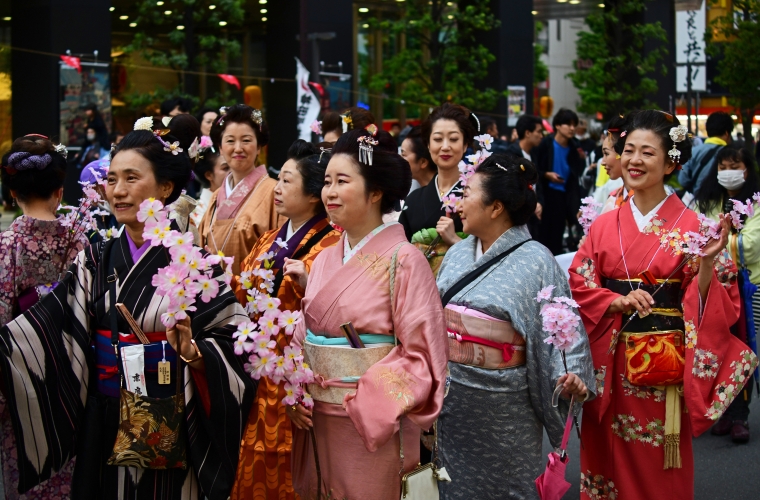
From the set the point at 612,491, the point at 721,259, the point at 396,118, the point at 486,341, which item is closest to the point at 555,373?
the point at 486,341

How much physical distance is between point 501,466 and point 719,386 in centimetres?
110

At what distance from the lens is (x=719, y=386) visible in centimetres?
426

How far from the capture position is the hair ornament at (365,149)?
346 cm

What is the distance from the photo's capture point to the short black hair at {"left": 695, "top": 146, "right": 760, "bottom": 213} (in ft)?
20.5

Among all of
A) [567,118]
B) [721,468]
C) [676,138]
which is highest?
[567,118]

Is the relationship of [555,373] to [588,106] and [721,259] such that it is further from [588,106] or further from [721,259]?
[588,106]

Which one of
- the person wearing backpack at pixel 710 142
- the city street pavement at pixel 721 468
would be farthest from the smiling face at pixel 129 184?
the person wearing backpack at pixel 710 142

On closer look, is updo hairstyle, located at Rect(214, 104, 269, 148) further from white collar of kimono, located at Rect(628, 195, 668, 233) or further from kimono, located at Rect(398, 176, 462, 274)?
white collar of kimono, located at Rect(628, 195, 668, 233)

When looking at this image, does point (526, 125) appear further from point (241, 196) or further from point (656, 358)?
point (656, 358)

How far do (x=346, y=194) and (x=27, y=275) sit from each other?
67.9 inches

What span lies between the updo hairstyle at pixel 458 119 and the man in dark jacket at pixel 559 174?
5.89 m

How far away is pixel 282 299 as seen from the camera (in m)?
4.38

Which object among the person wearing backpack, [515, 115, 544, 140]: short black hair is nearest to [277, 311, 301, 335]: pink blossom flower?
the person wearing backpack

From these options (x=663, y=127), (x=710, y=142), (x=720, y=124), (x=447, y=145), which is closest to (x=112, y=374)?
(x=447, y=145)
